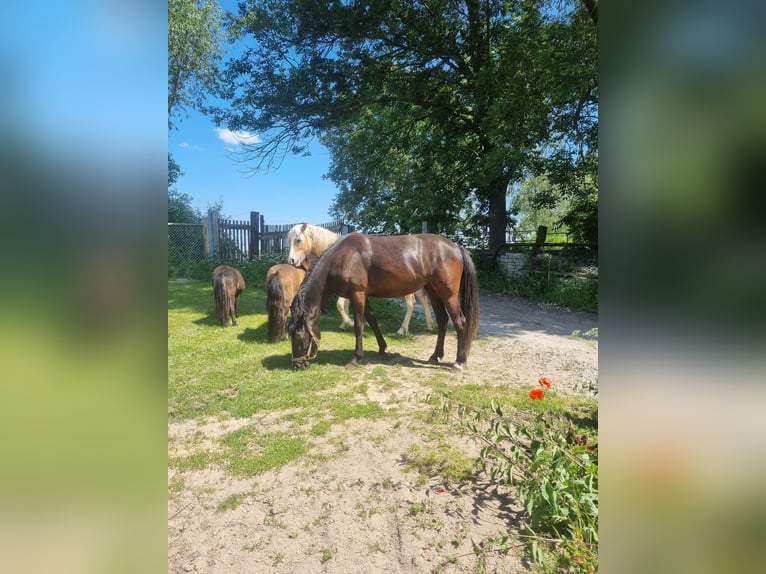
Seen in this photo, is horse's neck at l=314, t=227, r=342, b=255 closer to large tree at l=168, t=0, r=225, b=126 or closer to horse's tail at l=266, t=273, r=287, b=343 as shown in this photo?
horse's tail at l=266, t=273, r=287, b=343

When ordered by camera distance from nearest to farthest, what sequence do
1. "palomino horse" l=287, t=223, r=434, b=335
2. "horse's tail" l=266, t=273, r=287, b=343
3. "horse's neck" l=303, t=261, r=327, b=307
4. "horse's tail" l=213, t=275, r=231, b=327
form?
"horse's neck" l=303, t=261, r=327, b=307
"horse's tail" l=266, t=273, r=287, b=343
"horse's tail" l=213, t=275, r=231, b=327
"palomino horse" l=287, t=223, r=434, b=335

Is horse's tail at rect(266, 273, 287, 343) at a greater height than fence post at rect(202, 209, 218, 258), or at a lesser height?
lesser

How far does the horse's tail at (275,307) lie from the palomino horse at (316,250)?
1155 mm

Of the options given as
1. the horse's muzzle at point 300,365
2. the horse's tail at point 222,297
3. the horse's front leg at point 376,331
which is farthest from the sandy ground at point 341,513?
the horse's tail at point 222,297

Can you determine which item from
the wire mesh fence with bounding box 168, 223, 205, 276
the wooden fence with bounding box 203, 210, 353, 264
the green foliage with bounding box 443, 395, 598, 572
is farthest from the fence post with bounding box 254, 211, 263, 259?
the green foliage with bounding box 443, 395, 598, 572

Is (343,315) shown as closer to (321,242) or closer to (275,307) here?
(275,307)

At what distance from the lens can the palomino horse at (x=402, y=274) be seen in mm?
4098

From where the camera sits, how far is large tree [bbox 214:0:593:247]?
306 inches

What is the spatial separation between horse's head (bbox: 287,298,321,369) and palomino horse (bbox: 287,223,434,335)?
1996 mm
